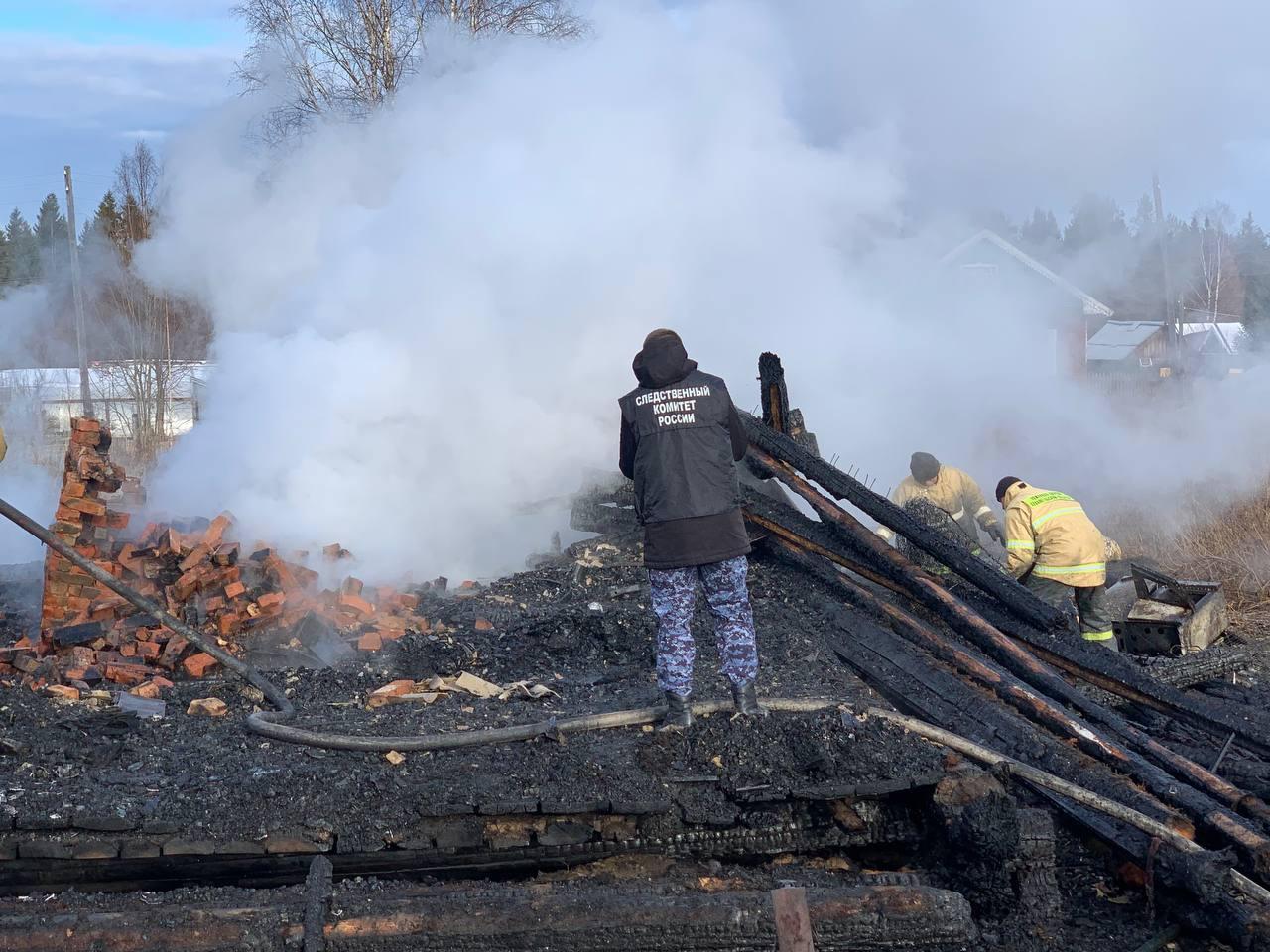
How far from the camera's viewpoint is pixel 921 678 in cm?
630

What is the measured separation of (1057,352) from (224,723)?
17636 mm

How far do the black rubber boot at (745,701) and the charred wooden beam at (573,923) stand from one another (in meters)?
1.43

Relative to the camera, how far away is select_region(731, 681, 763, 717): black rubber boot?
532cm

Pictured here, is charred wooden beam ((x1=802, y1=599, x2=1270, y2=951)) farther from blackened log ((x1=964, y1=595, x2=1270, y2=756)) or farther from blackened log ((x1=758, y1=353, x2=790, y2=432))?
blackened log ((x1=758, y1=353, x2=790, y2=432))

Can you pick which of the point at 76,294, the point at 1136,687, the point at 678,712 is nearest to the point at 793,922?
the point at 678,712

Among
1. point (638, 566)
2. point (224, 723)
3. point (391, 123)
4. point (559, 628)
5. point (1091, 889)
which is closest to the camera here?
point (1091, 889)

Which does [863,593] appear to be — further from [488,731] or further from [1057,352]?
[1057,352]

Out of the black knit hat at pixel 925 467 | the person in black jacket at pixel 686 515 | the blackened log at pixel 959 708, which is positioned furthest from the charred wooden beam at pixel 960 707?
the black knit hat at pixel 925 467

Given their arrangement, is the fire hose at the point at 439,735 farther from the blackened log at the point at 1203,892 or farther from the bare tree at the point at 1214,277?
the bare tree at the point at 1214,277

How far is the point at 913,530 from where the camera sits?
7781 millimetres

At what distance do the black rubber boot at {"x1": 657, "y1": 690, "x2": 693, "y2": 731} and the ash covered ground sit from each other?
0.10 m

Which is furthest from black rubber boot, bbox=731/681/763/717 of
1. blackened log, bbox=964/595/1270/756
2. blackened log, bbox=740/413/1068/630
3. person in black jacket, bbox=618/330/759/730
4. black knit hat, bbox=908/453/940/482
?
black knit hat, bbox=908/453/940/482

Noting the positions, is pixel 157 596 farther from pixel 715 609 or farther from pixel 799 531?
pixel 799 531

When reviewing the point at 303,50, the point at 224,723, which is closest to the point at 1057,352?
the point at 303,50
